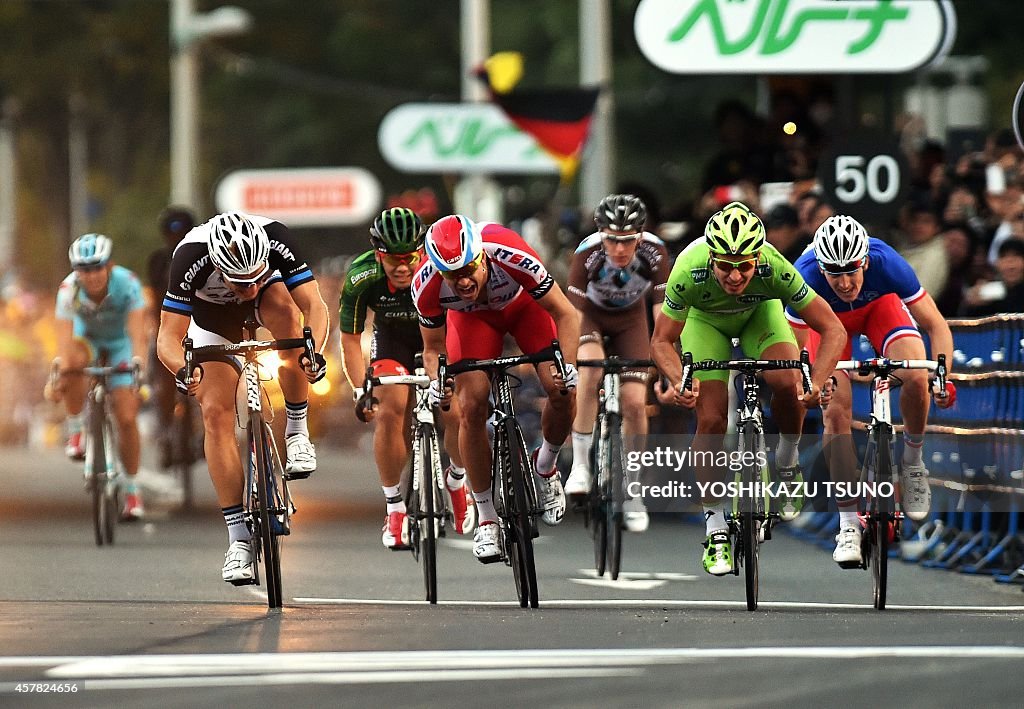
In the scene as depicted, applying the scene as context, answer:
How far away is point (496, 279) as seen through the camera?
1304cm

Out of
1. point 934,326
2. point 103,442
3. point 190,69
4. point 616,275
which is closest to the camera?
point 934,326

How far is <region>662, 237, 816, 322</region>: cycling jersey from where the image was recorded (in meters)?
12.5

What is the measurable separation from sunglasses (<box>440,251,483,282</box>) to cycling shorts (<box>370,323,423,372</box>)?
2.14 metres

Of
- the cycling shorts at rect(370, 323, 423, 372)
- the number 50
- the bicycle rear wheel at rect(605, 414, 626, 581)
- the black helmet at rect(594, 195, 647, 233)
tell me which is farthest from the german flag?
the cycling shorts at rect(370, 323, 423, 372)

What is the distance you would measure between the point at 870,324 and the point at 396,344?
2735 mm

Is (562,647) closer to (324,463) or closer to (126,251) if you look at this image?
(324,463)

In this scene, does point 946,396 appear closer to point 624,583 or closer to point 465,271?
point 465,271

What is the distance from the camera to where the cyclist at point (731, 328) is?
12367 millimetres

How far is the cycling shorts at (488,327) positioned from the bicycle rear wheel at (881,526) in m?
1.84

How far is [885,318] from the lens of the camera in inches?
526

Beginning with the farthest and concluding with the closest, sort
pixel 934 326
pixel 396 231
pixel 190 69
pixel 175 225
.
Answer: pixel 190 69 < pixel 175 225 < pixel 396 231 < pixel 934 326

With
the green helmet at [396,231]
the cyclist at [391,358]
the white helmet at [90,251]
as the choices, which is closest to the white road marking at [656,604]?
the cyclist at [391,358]

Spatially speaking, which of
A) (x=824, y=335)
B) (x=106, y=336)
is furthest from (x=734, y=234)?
(x=106, y=336)

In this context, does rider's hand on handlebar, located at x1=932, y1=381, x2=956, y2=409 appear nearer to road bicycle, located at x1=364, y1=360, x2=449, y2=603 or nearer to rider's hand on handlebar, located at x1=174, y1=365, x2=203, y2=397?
road bicycle, located at x1=364, y1=360, x2=449, y2=603
